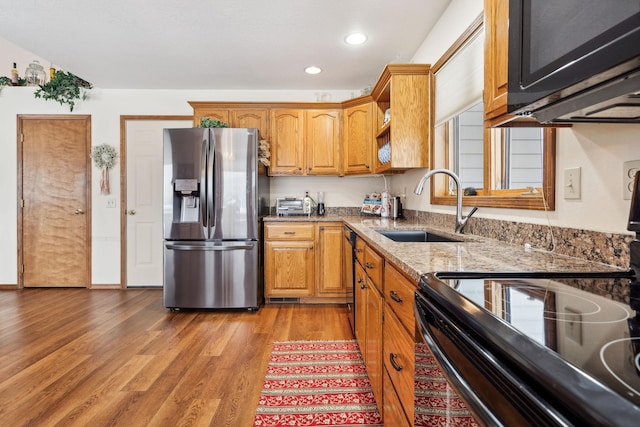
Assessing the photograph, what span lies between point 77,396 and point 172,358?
1.82ft

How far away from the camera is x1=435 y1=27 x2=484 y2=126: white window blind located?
1938 millimetres

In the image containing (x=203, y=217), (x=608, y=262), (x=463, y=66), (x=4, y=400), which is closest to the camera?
(x=608, y=262)

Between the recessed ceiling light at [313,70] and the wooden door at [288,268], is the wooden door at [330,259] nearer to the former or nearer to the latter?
the wooden door at [288,268]

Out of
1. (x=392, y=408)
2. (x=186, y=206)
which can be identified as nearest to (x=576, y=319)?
(x=392, y=408)

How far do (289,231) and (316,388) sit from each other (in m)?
1.78

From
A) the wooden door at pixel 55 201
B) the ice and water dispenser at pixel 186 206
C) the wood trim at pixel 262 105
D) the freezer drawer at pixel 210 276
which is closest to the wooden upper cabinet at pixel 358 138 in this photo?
the wood trim at pixel 262 105

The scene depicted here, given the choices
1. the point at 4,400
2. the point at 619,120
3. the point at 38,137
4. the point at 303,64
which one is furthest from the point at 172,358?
the point at 38,137

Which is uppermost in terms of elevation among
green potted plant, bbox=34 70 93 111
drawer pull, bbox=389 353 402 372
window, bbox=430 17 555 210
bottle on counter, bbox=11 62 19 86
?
bottle on counter, bbox=11 62 19 86

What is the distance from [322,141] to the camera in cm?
380

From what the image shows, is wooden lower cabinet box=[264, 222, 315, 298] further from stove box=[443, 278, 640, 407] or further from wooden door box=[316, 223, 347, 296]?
stove box=[443, 278, 640, 407]

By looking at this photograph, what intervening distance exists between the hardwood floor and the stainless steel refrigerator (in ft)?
0.80

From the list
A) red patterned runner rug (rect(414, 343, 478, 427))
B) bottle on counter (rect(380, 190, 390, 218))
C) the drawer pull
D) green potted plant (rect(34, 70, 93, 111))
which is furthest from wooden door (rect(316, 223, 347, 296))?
green potted plant (rect(34, 70, 93, 111))

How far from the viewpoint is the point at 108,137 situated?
13.5 feet

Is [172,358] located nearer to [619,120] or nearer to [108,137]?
[619,120]
